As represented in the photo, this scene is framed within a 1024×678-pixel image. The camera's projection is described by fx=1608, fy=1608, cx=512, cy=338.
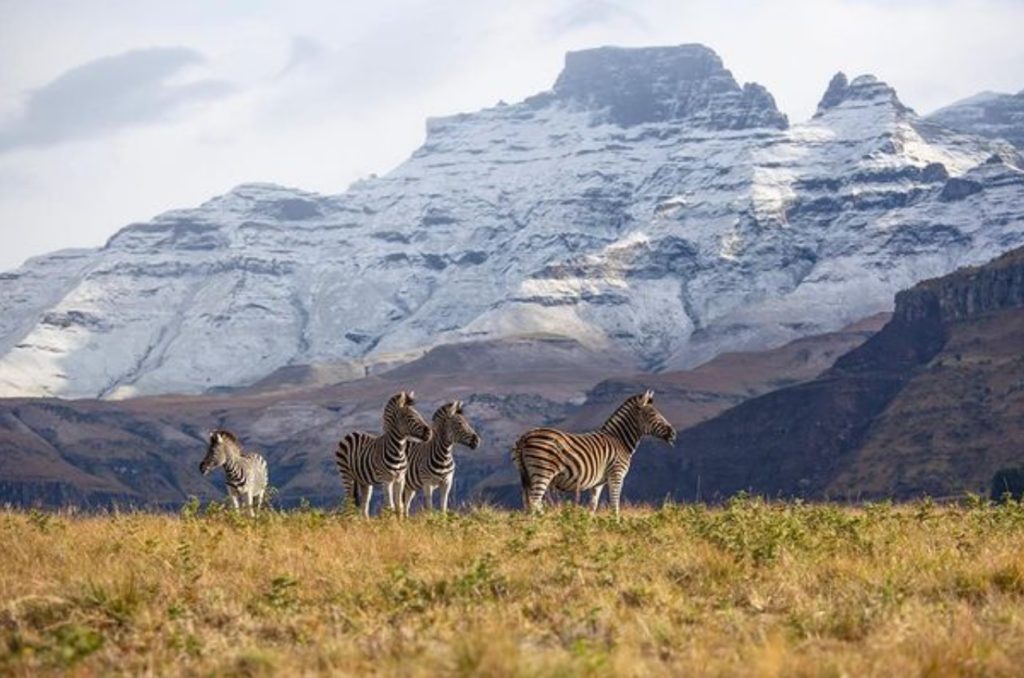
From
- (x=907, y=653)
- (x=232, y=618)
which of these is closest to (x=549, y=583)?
(x=232, y=618)

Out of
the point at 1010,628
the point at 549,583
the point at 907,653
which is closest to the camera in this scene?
the point at 907,653

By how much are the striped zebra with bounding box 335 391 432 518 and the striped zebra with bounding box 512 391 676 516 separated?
7.46ft

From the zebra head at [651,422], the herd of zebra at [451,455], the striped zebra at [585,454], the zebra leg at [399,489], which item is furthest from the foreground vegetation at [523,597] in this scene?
the zebra head at [651,422]

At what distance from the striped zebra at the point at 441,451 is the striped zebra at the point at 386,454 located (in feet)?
1.14

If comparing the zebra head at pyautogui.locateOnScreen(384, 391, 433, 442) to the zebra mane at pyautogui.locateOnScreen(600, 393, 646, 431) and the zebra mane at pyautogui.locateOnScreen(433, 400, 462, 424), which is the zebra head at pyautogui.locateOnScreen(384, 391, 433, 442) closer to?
the zebra mane at pyautogui.locateOnScreen(433, 400, 462, 424)

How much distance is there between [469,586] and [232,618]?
2.70 m

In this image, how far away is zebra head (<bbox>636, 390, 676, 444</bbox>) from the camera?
33.6 metres

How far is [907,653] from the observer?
50.1ft

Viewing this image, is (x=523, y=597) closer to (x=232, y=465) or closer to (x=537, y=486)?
(x=537, y=486)

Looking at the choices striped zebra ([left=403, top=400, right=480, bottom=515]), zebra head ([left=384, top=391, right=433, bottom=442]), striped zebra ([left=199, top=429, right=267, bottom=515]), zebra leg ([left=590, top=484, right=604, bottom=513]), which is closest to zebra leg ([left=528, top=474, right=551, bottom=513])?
zebra leg ([left=590, top=484, right=604, bottom=513])

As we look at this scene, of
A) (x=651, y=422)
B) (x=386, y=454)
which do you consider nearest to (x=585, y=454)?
(x=651, y=422)

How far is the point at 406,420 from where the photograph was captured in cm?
3164

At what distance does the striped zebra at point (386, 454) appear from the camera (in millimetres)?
31438

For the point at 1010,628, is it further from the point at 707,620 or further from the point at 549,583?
the point at 549,583
